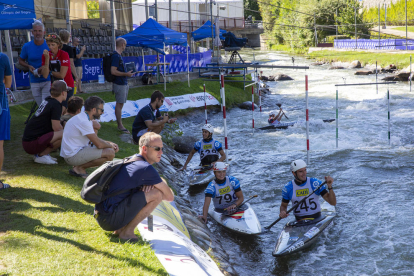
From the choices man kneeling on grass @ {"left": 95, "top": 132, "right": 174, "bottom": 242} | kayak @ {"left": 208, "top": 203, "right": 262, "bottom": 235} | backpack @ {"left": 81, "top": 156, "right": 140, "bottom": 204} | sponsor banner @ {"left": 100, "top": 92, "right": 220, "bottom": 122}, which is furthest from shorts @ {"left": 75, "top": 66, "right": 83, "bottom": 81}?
backpack @ {"left": 81, "top": 156, "right": 140, "bottom": 204}

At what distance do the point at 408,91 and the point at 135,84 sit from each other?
54.9 feet

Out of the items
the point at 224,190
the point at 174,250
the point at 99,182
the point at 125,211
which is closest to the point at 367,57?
the point at 224,190

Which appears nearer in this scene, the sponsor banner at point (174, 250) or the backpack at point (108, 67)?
the sponsor banner at point (174, 250)

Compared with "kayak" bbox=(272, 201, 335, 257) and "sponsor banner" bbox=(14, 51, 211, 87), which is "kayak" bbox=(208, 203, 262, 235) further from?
"sponsor banner" bbox=(14, 51, 211, 87)

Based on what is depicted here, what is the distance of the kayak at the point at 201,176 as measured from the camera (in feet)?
32.9

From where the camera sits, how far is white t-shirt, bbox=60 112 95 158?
6.26m

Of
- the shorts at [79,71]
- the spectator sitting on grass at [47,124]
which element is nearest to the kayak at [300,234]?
the spectator sitting on grass at [47,124]

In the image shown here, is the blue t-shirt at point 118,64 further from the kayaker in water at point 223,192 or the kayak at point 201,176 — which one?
the kayaker in water at point 223,192

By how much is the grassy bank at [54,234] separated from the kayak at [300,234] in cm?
273

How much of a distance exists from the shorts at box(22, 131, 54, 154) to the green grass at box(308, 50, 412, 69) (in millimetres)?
32259

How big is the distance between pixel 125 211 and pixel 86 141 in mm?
2404

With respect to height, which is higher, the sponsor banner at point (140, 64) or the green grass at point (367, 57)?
the green grass at point (367, 57)

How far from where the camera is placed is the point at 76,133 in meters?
6.41

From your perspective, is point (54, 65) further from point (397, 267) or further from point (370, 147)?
point (370, 147)
